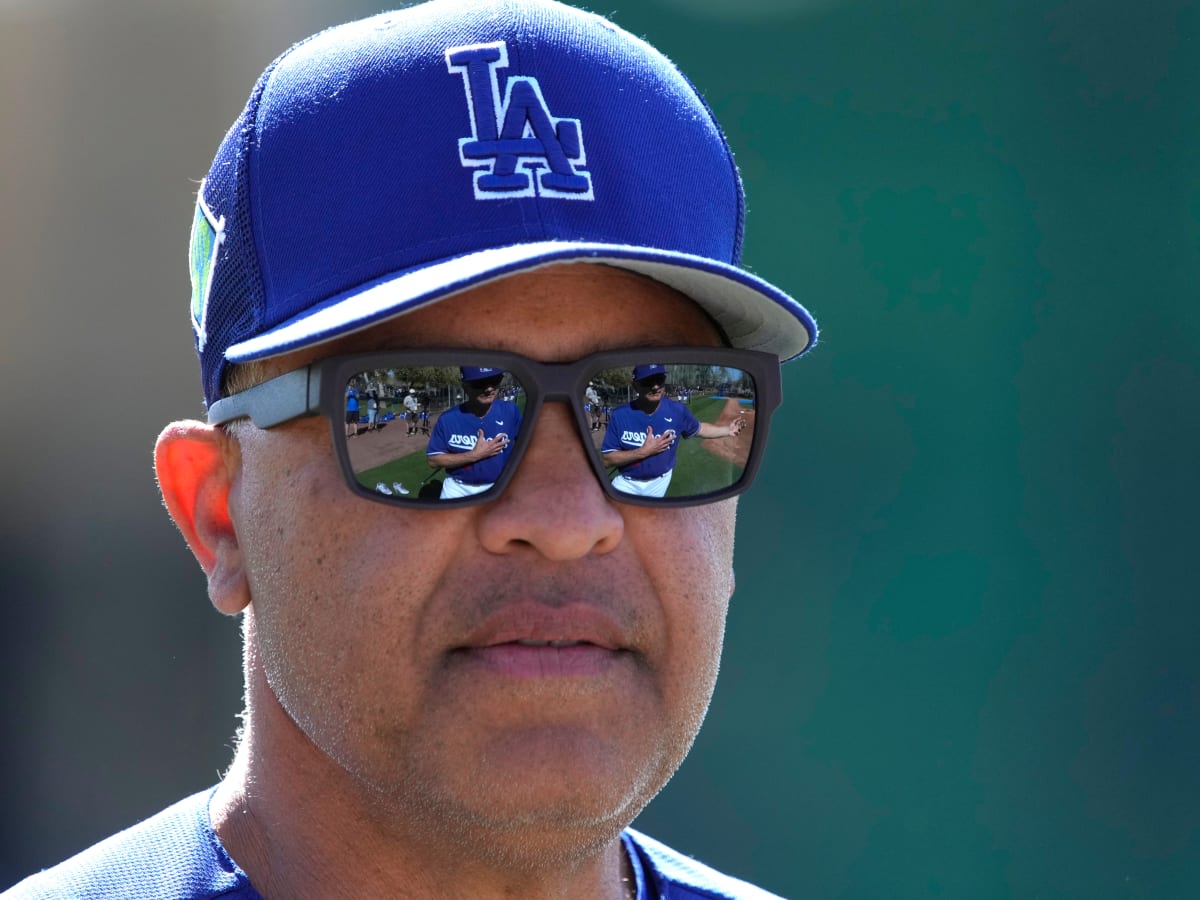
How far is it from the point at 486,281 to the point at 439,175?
19 cm

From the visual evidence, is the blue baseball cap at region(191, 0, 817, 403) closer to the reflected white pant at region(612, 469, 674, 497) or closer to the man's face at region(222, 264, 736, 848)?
the man's face at region(222, 264, 736, 848)

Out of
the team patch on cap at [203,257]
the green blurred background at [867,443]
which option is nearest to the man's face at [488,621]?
the team patch on cap at [203,257]

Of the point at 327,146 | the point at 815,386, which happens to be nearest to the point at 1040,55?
the point at 815,386

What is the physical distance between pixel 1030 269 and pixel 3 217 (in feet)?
7.93

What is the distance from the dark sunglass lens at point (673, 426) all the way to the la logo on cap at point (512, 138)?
22 centimetres

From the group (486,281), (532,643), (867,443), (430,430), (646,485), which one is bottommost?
(867,443)

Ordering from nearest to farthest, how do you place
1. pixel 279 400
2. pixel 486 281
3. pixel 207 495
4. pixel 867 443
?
1. pixel 486 281
2. pixel 279 400
3. pixel 207 495
4. pixel 867 443

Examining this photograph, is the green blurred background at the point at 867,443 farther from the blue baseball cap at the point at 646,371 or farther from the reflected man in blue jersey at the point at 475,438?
the reflected man in blue jersey at the point at 475,438

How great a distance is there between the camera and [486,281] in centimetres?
134

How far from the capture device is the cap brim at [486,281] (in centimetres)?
135

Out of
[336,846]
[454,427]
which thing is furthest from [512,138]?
[336,846]

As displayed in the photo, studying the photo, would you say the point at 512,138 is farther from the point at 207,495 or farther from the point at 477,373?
the point at 207,495

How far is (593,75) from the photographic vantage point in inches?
61.1

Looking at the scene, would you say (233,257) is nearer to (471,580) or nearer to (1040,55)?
(471,580)
